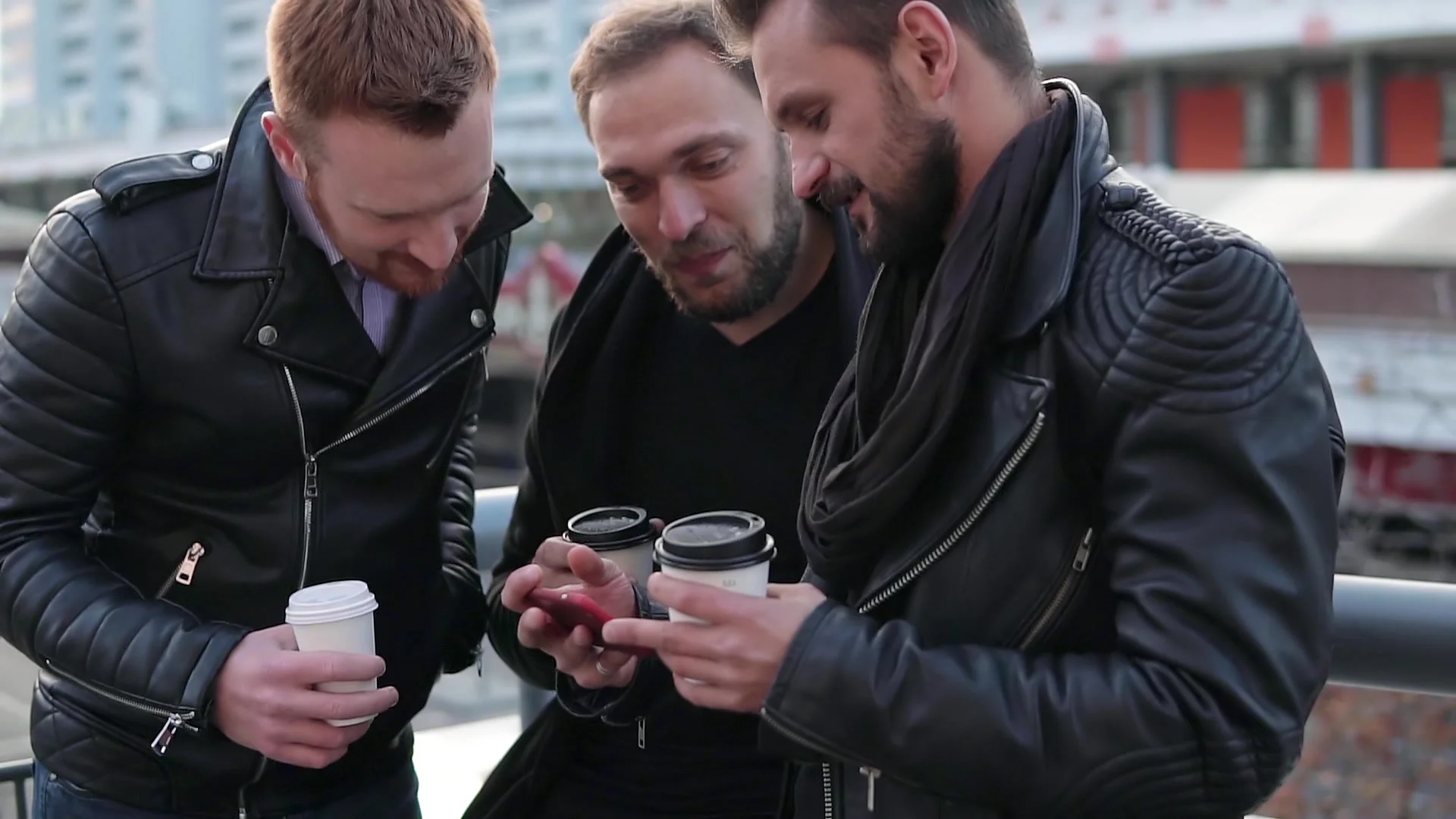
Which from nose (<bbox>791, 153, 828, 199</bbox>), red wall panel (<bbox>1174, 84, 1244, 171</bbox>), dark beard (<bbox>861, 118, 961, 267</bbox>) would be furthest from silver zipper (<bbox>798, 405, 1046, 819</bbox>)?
red wall panel (<bbox>1174, 84, 1244, 171</bbox>)

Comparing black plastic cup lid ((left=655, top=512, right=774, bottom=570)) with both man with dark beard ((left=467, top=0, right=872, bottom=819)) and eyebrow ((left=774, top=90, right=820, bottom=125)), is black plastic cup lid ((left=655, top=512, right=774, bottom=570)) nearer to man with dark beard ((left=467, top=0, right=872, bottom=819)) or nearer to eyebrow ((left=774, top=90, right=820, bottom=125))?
eyebrow ((left=774, top=90, right=820, bottom=125))

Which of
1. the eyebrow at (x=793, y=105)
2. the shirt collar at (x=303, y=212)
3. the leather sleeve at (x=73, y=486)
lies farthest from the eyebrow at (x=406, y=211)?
the eyebrow at (x=793, y=105)

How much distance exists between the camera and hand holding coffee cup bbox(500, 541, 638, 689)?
77.4 inches

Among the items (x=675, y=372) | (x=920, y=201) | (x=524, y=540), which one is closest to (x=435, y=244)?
(x=675, y=372)

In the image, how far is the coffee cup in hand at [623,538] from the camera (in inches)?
81.0

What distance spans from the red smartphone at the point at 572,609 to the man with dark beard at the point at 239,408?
257 millimetres

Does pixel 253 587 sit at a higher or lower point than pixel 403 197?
lower

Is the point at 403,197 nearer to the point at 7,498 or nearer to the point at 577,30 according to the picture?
the point at 7,498

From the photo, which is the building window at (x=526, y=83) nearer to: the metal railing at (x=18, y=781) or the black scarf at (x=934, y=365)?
the metal railing at (x=18, y=781)

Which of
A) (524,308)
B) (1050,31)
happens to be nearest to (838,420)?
(524,308)

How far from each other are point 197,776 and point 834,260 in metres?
1.31

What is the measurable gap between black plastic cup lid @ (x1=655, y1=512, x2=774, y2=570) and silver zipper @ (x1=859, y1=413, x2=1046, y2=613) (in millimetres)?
152

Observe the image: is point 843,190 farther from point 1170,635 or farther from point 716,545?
point 1170,635

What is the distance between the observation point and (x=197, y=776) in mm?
2037
